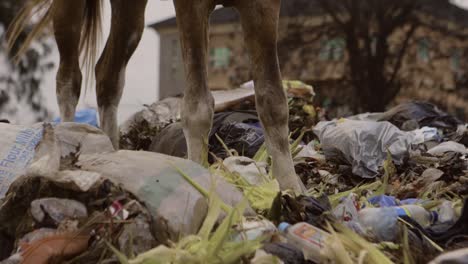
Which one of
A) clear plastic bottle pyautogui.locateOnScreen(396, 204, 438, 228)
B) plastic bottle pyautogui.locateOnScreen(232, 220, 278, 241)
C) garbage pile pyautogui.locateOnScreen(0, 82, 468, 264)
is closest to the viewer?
garbage pile pyautogui.locateOnScreen(0, 82, 468, 264)

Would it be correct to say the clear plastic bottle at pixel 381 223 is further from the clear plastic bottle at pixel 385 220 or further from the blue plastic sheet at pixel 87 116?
the blue plastic sheet at pixel 87 116

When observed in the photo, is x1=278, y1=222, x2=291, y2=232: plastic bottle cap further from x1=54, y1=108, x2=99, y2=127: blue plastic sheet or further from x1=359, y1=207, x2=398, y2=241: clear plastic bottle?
x1=54, y1=108, x2=99, y2=127: blue plastic sheet

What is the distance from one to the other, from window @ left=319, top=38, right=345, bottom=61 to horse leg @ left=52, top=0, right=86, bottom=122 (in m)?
21.1

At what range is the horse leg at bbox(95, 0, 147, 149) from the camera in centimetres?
482

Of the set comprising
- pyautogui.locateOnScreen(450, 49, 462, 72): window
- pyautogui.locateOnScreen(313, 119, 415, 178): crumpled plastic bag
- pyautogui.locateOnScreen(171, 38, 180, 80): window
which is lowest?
pyautogui.locateOnScreen(171, 38, 180, 80): window

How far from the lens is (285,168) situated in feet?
10.6

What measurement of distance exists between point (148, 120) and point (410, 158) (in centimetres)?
228

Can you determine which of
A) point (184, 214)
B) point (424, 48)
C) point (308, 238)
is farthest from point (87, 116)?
point (424, 48)

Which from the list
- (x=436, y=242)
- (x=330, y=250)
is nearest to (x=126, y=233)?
(x=330, y=250)

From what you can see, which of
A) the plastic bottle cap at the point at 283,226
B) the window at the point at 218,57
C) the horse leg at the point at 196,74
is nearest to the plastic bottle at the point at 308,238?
the plastic bottle cap at the point at 283,226

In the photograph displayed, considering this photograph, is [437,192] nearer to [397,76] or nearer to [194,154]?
[194,154]

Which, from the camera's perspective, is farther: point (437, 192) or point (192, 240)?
point (437, 192)

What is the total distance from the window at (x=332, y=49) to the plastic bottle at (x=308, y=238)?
23.3m

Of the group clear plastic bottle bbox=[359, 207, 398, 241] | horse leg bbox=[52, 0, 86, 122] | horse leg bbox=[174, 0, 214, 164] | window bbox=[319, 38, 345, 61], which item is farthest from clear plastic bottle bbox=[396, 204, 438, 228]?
window bbox=[319, 38, 345, 61]
